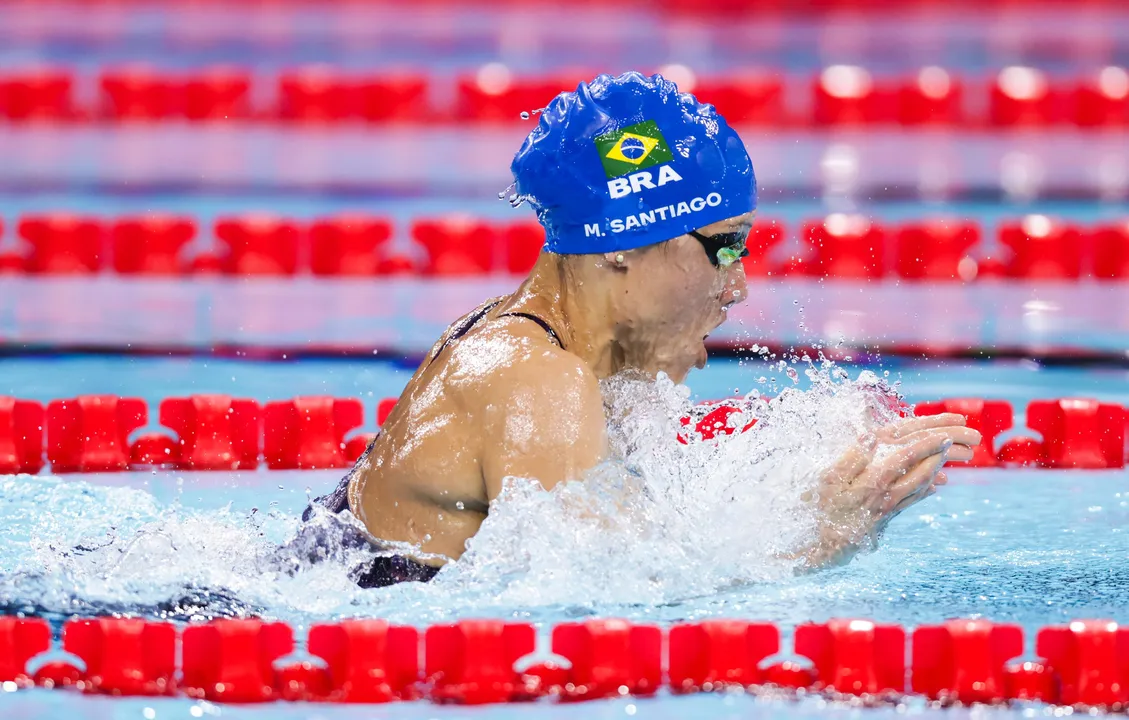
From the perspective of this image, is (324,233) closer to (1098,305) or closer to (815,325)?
(815,325)

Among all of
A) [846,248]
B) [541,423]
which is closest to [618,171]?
[541,423]

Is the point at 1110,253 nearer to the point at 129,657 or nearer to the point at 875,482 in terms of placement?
the point at 875,482

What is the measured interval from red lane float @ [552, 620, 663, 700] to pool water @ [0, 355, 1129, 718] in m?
0.04

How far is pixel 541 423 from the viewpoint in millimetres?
2369

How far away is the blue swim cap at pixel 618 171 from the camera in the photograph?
255cm

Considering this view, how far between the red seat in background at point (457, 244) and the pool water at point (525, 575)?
6.24 feet

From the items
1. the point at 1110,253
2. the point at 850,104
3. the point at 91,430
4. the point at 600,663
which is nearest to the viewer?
the point at 600,663

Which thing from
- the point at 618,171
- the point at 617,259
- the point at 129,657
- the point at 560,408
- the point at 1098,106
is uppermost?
the point at 1098,106

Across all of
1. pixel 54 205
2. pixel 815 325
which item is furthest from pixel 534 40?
pixel 815 325

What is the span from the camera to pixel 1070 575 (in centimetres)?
312

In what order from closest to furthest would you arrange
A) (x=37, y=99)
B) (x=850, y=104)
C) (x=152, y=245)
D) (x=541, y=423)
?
(x=541, y=423) → (x=152, y=245) → (x=850, y=104) → (x=37, y=99)

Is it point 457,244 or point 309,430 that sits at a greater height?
point 457,244

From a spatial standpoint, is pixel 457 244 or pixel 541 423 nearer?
pixel 541 423

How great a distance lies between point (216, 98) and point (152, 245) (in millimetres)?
1522
